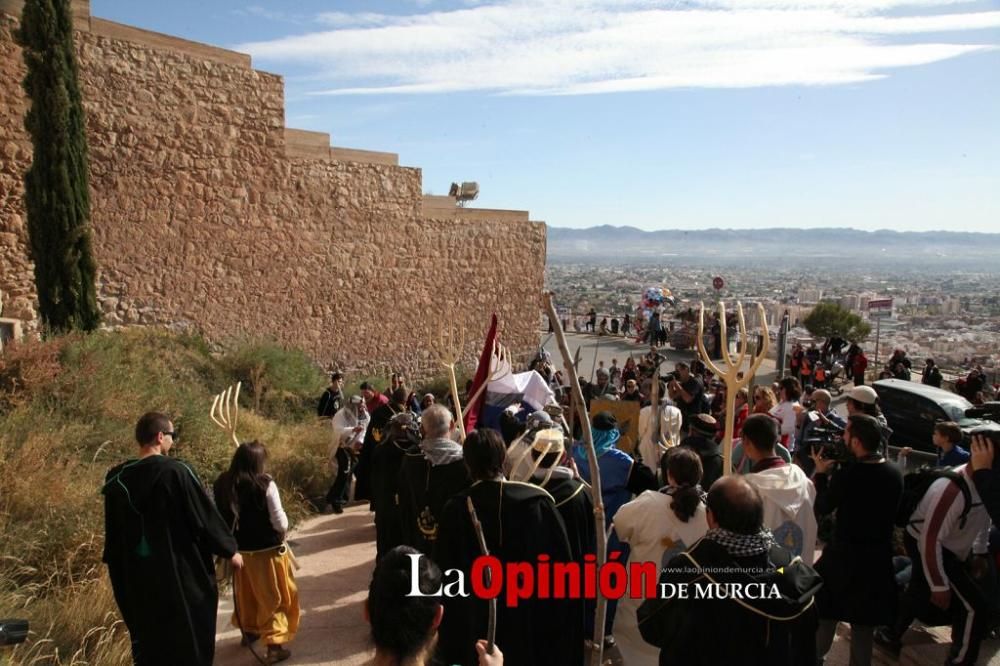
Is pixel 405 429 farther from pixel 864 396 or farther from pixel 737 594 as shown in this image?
pixel 864 396

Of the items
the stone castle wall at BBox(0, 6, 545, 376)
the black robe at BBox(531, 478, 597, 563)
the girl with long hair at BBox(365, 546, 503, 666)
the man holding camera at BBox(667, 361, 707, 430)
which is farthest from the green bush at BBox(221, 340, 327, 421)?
the girl with long hair at BBox(365, 546, 503, 666)

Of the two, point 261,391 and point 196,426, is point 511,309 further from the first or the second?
point 196,426

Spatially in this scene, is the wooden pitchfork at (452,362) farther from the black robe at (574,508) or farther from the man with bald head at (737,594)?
the man with bald head at (737,594)

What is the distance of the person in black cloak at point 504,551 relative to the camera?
385 cm

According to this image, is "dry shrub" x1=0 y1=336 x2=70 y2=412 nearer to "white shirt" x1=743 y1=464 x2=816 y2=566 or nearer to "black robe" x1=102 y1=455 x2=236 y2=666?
"black robe" x1=102 y1=455 x2=236 y2=666

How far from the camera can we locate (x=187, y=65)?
13.8 metres

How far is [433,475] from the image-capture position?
4.87m

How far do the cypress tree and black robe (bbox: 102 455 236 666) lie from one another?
7970 millimetres

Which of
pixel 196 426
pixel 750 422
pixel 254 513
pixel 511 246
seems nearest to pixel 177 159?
pixel 196 426

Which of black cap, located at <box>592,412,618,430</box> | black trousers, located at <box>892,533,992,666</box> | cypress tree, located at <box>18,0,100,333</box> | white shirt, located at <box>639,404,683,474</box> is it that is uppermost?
cypress tree, located at <box>18,0,100,333</box>

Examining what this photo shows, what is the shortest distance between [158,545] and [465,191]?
1885 cm

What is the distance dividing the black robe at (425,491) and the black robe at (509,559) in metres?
0.87

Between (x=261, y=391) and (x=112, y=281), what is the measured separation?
3.25m

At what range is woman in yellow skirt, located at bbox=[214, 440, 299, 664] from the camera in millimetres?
4941
